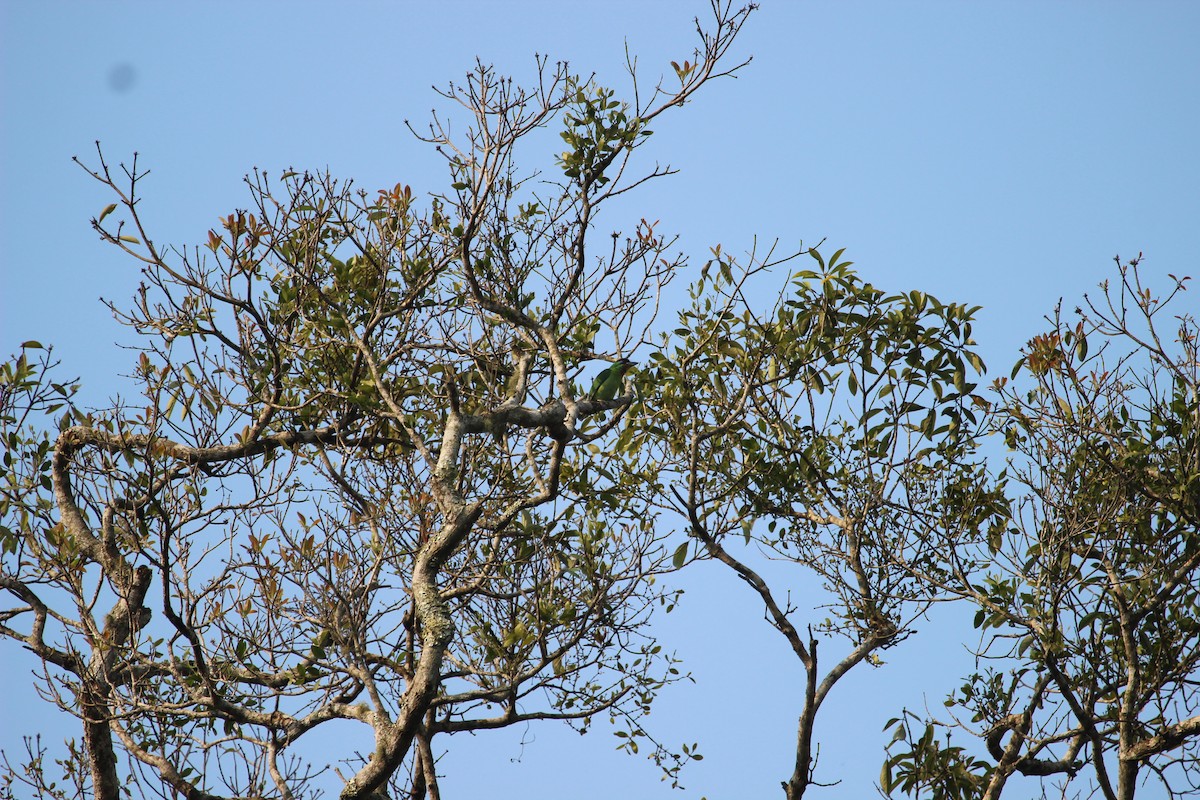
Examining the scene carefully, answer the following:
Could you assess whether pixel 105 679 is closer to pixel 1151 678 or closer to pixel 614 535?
pixel 614 535

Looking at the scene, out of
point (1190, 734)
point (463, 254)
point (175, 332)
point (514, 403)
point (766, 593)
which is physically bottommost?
point (1190, 734)

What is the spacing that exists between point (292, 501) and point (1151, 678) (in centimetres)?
532

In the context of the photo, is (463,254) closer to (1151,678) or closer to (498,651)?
(498,651)

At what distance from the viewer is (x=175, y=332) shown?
6844mm

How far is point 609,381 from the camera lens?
6.68 m

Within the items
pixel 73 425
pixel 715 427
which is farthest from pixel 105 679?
pixel 715 427

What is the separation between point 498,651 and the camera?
20.7ft

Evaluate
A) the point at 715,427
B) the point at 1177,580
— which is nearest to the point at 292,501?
the point at 715,427

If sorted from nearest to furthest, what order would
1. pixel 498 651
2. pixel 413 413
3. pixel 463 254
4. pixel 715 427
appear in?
1. pixel 463 254
2. pixel 498 651
3. pixel 715 427
4. pixel 413 413

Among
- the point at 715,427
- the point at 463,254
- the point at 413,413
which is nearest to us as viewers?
the point at 463,254

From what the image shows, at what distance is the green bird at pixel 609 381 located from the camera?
6.66m

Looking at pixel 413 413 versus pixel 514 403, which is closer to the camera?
pixel 514 403

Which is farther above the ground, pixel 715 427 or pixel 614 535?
pixel 715 427

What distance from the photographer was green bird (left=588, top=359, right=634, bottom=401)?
6.66 metres
